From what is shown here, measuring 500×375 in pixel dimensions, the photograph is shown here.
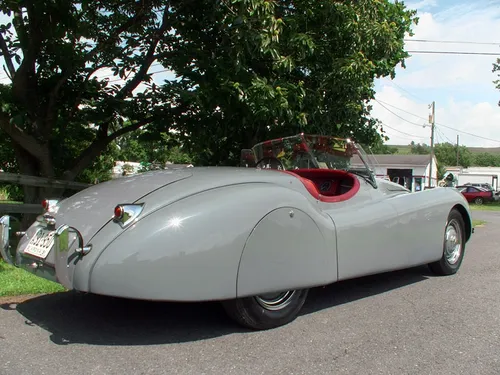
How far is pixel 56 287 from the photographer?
4.42m

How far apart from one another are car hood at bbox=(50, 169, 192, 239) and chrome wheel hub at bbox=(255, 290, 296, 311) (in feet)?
3.70

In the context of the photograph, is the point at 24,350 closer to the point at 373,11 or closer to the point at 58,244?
the point at 58,244

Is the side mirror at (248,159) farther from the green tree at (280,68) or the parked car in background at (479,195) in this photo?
the parked car in background at (479,195)

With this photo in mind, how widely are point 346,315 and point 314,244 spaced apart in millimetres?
740

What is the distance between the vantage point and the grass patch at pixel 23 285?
426 cm

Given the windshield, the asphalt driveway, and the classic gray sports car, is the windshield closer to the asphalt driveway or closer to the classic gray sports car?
the classic gray sports car

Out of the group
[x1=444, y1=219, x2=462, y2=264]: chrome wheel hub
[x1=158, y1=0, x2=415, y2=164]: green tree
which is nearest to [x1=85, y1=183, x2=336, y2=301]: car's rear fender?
[x1=444, y1=219, x2=462, y2=264]: chrome wheel hub

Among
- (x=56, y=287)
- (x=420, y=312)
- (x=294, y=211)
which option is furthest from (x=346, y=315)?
(x=56, y=287)

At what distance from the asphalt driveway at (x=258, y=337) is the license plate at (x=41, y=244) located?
1.75ft

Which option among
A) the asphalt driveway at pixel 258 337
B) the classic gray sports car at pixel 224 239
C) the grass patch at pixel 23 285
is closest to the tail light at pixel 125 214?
the classic gray sports car at pixel 224 239

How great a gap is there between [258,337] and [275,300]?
360 mm

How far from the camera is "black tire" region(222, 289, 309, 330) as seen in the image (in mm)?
3373

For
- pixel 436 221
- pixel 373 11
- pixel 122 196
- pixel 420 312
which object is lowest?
pixel 420 312

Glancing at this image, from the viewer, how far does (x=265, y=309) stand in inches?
138
